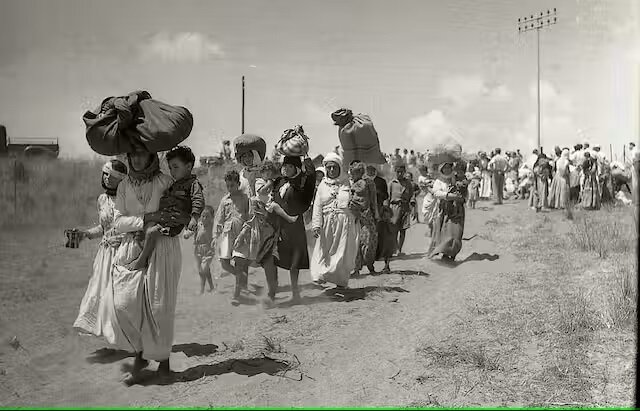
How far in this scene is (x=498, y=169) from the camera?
1998 centimetres

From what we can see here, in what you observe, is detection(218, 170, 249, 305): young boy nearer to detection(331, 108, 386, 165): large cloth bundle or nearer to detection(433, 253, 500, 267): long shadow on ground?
detection(331, 108, 386, 165): large cloth bundle

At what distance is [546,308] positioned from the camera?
6.57 meters

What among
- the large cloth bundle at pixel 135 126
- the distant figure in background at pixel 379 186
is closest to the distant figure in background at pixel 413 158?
the distant figure in background at pixel 379 186

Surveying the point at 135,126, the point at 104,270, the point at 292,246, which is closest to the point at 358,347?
the point at 292,246

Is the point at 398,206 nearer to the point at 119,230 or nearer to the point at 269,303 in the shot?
the point at 269,303

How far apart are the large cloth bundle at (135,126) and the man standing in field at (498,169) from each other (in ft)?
54.4

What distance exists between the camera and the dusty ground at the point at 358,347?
4398mm

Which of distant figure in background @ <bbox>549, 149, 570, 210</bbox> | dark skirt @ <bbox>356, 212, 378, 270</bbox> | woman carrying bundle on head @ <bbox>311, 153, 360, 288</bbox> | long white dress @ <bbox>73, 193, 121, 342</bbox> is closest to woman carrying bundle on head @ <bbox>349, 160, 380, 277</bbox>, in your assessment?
dark skirt @ <bbox>356, 212, 378, 270</bbox>

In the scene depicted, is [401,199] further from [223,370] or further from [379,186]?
[223,370]

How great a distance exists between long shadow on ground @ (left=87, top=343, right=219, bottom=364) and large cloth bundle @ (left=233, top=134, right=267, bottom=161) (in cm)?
270

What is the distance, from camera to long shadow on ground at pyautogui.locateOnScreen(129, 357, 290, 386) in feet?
15.1

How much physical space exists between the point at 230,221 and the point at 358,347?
2.32m

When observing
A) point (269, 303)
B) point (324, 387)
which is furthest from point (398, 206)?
point (324, 387)

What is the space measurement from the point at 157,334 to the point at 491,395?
237cm
